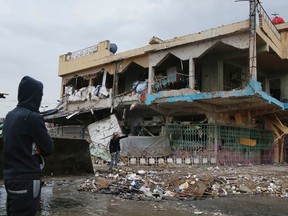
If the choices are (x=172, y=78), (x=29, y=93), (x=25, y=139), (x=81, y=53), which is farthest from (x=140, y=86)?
(x=25, y=139)

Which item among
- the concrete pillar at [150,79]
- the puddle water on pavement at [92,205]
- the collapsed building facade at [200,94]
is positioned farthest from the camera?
the concrete pillar at [150,79]

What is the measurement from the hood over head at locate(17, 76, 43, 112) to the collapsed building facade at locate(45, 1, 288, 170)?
13666mm

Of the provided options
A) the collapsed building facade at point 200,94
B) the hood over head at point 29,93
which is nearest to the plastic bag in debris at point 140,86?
the collapsed building facade at point 200,94

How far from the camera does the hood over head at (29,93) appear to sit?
9.73 feet

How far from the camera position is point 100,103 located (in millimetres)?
22688

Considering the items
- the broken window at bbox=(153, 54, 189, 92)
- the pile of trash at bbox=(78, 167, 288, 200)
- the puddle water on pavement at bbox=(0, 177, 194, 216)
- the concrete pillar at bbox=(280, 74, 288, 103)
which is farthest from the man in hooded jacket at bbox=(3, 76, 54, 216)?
the concrete pillar at bbox=(280, 74, 288, 103)

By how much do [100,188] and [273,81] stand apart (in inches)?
665

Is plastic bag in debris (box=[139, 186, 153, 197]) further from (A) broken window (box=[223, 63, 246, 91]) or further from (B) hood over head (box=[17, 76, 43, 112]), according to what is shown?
(A) broken window (box=[223, 63, 246, 91])

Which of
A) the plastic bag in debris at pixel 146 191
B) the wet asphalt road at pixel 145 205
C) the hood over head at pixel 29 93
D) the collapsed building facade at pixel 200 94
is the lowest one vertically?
the wet asphalt road at pixel 145 205

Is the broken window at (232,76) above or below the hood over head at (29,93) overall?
above

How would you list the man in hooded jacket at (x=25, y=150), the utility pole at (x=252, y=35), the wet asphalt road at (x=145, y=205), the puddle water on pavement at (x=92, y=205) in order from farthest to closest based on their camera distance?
1. the utility pole at (x=252, y=35)
2. the wet asphalt road at (x=145, y=205)
3. the puddle water on pavement at (x=92, y=205)
4. the man in hooded jacket at (x=25, y=150)

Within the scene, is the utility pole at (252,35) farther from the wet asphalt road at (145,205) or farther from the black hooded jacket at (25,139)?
the black hooded jacket at (25,139)

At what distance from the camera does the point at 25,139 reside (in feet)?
9.47

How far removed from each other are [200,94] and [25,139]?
14.3 m
